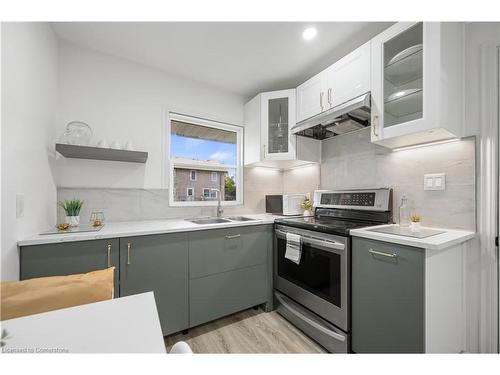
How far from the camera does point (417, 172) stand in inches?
66.1

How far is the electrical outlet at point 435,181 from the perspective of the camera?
1535 millimetres

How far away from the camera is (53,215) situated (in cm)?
170

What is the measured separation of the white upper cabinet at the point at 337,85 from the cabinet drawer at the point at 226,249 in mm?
1297

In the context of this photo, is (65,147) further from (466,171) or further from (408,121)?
(466,171)

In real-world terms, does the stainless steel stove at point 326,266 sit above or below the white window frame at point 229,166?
below

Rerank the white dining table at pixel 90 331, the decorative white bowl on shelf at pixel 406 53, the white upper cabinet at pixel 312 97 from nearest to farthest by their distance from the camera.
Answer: the white dining table at pixel 90 331, the decorative white bowl on shelf at pixel 406 53, the white upper cabinet at pixel 312 97

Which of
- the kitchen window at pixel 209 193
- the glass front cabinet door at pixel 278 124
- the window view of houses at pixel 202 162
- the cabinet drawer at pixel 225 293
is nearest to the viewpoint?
the cabinet drawer at pixel 225 293

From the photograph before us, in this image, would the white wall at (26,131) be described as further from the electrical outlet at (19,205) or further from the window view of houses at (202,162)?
the window view of houses at (202,162)

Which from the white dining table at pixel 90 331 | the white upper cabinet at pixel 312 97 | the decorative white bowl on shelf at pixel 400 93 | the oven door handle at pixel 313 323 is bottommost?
the oven door handle at pixel 313 323

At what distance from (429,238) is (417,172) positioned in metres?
0.68

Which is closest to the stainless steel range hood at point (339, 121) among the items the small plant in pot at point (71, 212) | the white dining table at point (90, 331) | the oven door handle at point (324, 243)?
the oven door handle at point (324, 243)

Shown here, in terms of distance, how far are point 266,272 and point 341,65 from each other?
2.04 m

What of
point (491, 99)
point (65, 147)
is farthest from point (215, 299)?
point (491, 99)

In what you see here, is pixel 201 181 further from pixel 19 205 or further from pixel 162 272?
pixel 19 205
